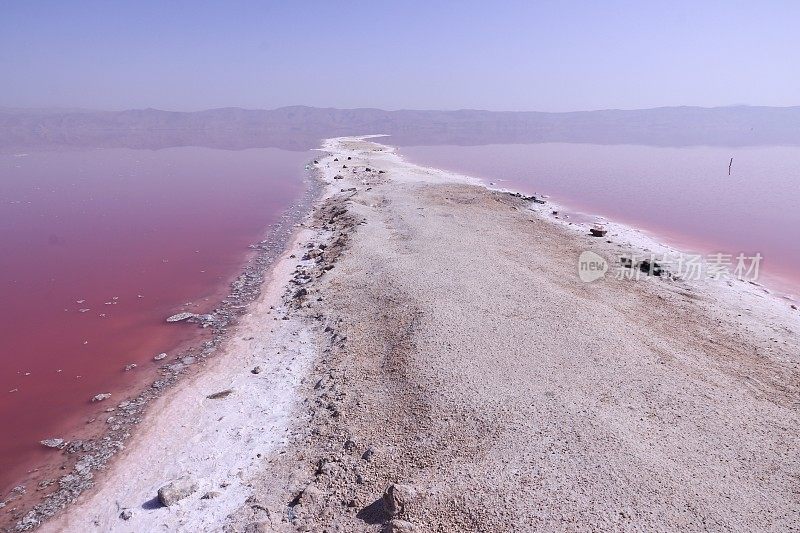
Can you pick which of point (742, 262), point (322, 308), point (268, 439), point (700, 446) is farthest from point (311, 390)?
point (742, 262)

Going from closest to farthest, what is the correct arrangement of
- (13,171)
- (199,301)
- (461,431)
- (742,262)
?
1. (461,431)
2. (199,301)
3. (742,262)
4. (13,171)

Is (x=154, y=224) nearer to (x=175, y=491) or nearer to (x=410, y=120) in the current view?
(x=175, y=491)

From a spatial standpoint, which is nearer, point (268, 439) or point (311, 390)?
point (268, 439)

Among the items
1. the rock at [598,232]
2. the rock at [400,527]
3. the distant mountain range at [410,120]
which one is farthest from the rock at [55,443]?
the distant mountain range at [410,120]

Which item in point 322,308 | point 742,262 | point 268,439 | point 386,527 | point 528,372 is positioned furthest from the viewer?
point 742,262

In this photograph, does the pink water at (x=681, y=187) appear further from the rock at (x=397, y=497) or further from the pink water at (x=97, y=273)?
the pink water at (x=97, y=273)

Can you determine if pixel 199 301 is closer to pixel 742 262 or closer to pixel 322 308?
pixel 322 308

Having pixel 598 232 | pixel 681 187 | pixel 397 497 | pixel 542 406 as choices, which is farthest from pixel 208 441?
pixel 681 187
